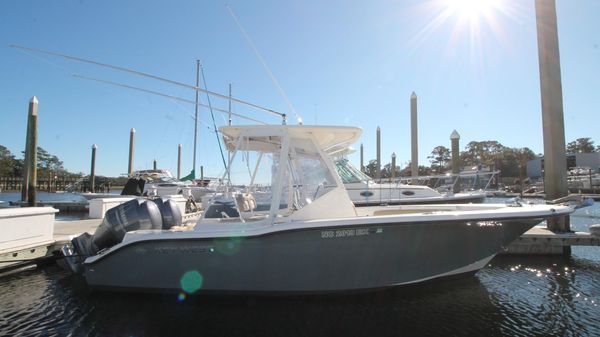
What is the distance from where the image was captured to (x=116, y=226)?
17.7 feet

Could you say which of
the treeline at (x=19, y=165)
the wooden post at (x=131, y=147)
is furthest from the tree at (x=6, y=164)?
the wooden post at (x=131, y=147)

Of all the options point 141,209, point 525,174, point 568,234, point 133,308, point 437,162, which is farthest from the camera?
point 437,162

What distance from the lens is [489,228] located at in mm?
5121

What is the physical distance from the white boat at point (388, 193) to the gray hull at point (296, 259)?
6.49 meters

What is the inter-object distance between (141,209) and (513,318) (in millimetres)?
5888

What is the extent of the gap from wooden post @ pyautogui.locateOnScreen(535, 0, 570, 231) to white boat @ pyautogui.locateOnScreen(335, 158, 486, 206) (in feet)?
11.1

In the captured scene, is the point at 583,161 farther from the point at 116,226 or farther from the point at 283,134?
the point at 116,226

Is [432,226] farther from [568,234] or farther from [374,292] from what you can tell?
[568,234]

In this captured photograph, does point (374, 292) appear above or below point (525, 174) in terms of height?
below

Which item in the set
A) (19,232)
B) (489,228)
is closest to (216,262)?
(489,228)

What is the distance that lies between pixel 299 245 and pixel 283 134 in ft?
5.56

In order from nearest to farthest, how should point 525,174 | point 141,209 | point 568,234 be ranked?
point 141,209 → point 568,234 → point 525,174

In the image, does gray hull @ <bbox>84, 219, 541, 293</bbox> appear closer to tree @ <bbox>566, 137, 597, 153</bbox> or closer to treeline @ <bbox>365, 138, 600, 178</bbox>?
treeline @ <bbox>365, 138, 600, 178</bbox>

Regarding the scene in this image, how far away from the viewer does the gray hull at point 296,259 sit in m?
4.56
